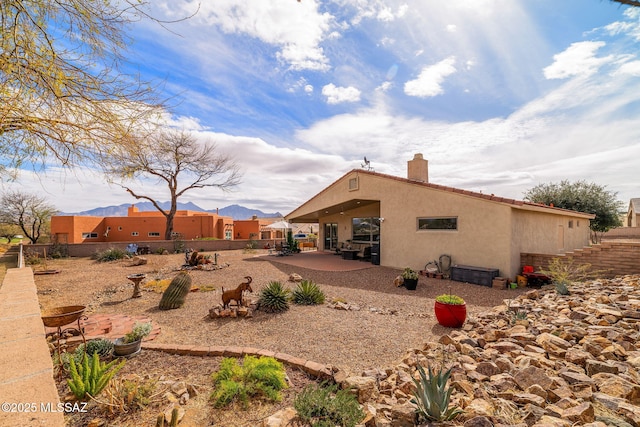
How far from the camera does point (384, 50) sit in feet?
27.3

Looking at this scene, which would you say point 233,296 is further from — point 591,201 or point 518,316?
point 591,201

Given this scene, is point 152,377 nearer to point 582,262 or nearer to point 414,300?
point 414,300

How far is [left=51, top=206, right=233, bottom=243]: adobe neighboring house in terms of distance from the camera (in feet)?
82.8

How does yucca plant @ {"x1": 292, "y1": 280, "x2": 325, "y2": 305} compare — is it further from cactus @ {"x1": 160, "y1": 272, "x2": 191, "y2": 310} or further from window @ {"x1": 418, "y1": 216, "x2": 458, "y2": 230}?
window @ {"x1": 418, "y1": 216, "x2": 458, "y2": 230}

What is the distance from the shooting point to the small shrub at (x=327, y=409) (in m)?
2.62

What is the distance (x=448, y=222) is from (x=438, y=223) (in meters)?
0.42

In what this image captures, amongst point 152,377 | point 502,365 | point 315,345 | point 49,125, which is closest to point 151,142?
point 49,125

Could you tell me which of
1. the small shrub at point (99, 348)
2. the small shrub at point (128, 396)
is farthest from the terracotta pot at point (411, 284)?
the small shrub at point (99, 348)

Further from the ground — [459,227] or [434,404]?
[459,227]

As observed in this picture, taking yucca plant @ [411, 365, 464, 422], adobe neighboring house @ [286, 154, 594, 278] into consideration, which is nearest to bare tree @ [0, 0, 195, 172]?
yucca plant @ [411, 365, 464, 422]

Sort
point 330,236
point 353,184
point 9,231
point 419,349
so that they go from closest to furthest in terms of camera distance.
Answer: point 419,349, point 353,184, point 330,236, point 9,231

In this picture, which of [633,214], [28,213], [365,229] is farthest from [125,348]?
[633,214]

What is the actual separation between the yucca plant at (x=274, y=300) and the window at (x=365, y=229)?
35.3ft

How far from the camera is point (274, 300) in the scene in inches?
270
